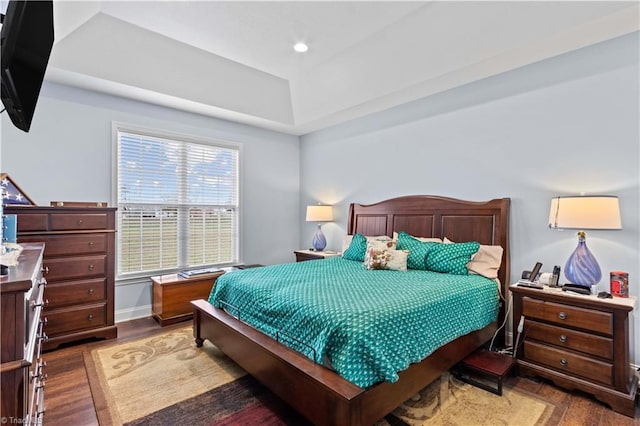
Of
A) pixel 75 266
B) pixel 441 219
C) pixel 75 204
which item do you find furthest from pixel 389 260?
pixel 75 204

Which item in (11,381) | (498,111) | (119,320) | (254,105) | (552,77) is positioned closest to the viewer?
(11,381)

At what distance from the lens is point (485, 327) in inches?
105

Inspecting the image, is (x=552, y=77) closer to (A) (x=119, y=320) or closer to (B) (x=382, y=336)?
(B) (x=382, y=336)

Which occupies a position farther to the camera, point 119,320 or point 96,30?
point 119,320

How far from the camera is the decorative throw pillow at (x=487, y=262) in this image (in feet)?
9.63

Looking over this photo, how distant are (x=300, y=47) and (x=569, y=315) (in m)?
3.30

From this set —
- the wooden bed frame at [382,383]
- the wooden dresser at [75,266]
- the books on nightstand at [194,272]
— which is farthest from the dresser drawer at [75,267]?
the wooden bed frame at [382,383]

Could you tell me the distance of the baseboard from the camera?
12.1 ft

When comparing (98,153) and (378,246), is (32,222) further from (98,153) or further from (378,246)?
(378,246)

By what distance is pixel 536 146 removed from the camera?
291cm

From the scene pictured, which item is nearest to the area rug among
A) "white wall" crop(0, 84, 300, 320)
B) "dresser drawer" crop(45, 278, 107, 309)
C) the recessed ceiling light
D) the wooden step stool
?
the wooden step stool

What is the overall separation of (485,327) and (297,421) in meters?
1.73

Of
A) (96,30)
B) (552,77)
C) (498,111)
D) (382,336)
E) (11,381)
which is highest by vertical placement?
(96,30)

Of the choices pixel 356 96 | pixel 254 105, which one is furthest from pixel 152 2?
pixel 356 96
